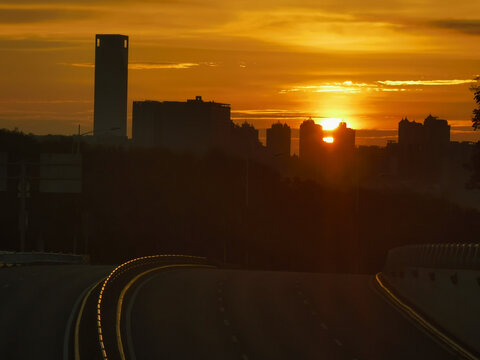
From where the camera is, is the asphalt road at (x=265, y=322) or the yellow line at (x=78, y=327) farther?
the asphalt road at (x=265, y=322)

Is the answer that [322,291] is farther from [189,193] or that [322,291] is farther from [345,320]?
[189,193]

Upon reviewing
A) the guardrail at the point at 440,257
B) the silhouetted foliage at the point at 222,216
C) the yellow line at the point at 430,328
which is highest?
the guardrail at the point at 440,257

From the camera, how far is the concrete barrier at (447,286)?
1441 inches

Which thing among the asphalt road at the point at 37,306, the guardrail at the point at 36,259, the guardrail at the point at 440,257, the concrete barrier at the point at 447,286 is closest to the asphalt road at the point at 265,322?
the concrete barrier at the point at 447,286

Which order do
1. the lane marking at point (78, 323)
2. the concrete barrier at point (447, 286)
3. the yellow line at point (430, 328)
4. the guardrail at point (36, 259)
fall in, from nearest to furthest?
the lane marking at point (78, 323)
the yellow line at point (430, 328)
the concrete barrier at point (447, 286)
the guardrail at point (36, 259)

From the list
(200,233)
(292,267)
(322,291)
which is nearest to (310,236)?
(200,233)

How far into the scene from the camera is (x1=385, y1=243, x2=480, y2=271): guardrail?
3841 cm

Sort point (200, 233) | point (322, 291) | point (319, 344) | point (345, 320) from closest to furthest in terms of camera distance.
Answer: point (319, 344)
point (345, 320)
point (322, 291)
point (200, 233)

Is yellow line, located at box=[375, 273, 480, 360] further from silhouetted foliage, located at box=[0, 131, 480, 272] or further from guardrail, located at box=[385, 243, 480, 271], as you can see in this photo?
silhouetted foliage, located at box=[0, 131, 480, 272]

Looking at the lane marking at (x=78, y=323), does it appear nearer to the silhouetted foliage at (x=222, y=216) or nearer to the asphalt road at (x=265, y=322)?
the asphalt road at (x=265, y=322)

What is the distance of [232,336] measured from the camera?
37844 millimetres

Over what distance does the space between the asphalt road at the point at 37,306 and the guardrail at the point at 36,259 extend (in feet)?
5.96

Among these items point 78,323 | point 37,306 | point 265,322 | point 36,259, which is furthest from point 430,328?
point 36,259

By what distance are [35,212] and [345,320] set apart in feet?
274
